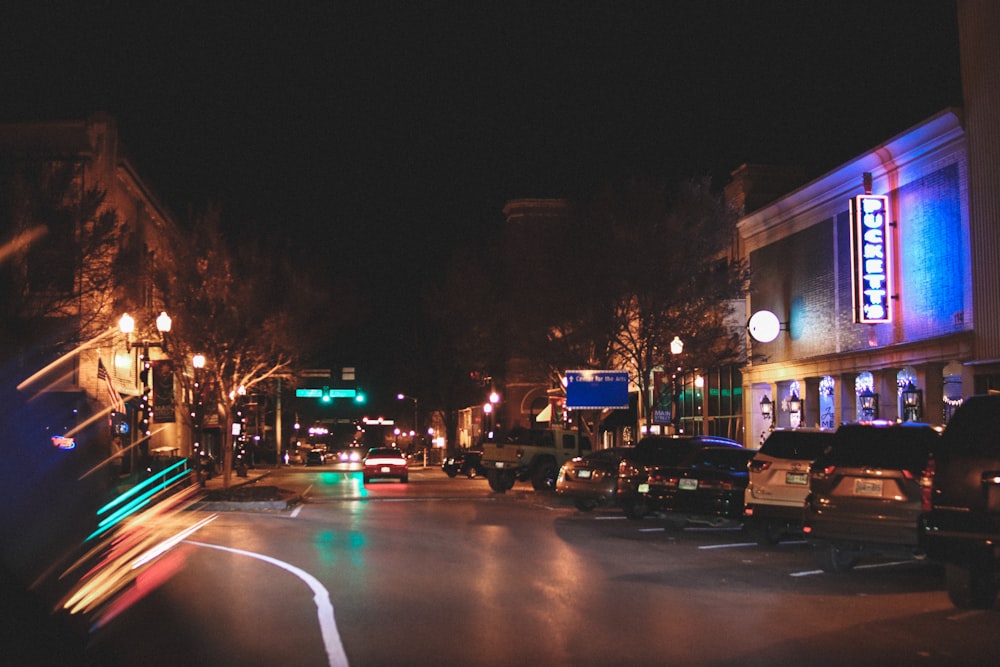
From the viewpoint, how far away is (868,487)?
41.3ft

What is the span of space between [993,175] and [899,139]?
10.8ft

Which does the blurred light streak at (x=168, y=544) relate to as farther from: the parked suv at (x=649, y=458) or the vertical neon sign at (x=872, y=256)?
the vertical neon sign at (x=872, y=256)

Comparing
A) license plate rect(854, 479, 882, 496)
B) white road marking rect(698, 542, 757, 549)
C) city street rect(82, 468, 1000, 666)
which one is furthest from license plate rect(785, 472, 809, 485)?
license plate rect(854, 479, 882, 496)

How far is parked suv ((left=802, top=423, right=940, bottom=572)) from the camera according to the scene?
1230 cm

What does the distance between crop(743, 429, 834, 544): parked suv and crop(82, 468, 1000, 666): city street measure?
23.7 inches

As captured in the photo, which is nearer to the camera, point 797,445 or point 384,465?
point 797,445

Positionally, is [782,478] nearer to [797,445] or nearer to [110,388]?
[797,445]

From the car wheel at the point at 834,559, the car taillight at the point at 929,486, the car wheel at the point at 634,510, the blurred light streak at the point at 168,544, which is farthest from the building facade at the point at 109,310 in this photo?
the car taillight at the point at 929,486

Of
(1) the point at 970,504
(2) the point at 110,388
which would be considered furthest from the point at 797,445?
(2) the point at 110,388

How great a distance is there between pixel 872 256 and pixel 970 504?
17.9 meters

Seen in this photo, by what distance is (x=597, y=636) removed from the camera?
9211mm

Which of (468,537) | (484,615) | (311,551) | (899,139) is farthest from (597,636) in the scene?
(899,139)

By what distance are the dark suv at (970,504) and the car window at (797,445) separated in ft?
18.0

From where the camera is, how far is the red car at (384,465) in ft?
A: 143
